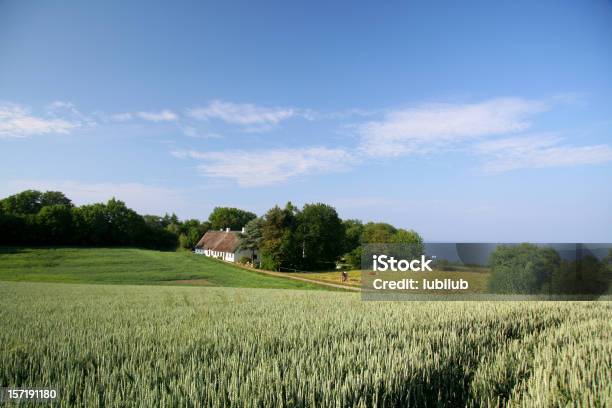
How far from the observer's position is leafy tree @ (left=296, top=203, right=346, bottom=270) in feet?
181

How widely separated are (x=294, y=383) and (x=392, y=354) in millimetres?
1534

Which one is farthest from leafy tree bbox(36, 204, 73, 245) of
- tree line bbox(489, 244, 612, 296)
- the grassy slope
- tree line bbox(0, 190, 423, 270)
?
tree line bbox(489, 244, 612, 296)

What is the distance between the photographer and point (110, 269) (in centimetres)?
3934

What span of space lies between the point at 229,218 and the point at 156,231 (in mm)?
48043

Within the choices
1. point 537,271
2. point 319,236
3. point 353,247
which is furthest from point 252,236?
point 537,271

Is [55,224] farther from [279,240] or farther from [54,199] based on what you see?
[279,240]

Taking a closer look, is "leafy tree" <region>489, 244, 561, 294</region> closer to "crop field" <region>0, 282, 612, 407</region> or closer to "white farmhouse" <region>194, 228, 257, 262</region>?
"crop field" <region>0, 282, 612, 407</region>

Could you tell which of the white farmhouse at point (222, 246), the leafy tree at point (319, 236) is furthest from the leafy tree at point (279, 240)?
the white farmhouse at point (222, 246)

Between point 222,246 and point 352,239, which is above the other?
point 352,239

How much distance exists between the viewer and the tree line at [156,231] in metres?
39.5

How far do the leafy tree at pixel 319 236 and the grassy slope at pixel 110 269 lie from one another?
13.5m

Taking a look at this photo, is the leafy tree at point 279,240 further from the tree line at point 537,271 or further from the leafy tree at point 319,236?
the tree line at point 537,271

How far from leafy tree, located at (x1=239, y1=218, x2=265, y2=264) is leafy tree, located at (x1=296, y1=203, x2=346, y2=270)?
24.9 ft

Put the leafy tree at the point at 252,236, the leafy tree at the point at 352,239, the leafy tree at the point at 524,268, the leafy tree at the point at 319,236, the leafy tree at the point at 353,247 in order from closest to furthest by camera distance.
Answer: the leafy tree at the point at 524,268
the leafy tree at the point at 353,247
the leafy tree at the point at 319,236
the leafy tree at the point at 252,236
the leafy tree at the point at 352,239
